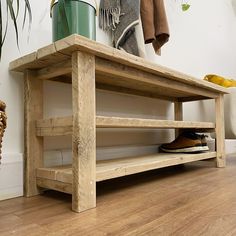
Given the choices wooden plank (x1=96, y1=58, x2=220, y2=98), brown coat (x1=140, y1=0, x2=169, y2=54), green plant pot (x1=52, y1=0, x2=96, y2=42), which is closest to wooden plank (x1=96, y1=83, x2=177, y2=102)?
wooden plank (x1=96, y1=58, x2=220, y2=98)

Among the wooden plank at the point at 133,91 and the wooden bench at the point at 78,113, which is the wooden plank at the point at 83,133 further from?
the wooden plank at the point at 133,91

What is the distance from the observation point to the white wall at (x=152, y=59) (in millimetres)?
885

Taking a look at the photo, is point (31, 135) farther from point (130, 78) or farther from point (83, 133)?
point (130, 78)

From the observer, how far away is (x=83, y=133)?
70 cm

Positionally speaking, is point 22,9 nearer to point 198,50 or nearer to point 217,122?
point 217,122

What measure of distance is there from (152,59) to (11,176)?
3.50ft

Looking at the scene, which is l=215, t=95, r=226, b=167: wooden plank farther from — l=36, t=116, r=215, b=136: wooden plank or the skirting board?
the skirting board

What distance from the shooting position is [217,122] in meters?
1.45

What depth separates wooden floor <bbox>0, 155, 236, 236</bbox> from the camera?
55cm

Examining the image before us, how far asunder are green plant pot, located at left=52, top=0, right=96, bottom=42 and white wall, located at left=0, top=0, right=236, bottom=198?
19 cm

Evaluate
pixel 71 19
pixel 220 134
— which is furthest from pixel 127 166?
pixel 220 134

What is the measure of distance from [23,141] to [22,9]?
480 millimetres

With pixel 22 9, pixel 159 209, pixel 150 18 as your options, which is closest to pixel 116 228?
pixel 159 209

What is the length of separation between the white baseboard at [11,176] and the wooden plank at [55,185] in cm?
7
